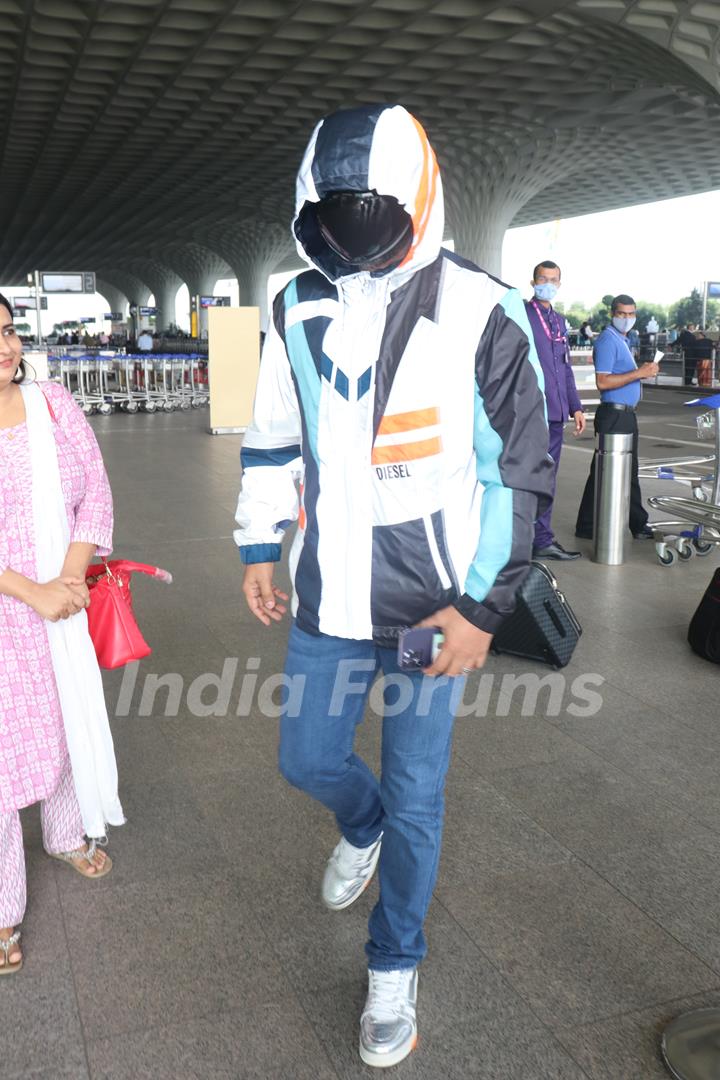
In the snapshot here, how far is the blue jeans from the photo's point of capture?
196 cm

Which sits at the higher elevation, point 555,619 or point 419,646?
point 419,646

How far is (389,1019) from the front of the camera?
78.7 inches

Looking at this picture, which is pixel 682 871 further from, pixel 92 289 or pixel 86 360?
pixel 92 289

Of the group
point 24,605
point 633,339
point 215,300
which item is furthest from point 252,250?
point 24,605

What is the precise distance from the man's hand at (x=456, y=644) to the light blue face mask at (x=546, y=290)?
5.56 m

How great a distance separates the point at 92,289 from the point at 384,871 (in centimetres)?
2269

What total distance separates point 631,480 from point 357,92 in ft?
65.3

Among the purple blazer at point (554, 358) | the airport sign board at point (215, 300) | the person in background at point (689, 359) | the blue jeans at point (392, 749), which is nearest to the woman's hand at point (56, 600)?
the blue jeans at point (392, 749)

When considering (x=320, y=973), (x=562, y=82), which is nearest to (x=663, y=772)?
(x=320, y=973)

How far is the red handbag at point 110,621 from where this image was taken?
2658 mm

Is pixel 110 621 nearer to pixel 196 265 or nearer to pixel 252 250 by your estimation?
pixel 252 250

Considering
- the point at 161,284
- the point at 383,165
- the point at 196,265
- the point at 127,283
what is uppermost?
the point at 196,265

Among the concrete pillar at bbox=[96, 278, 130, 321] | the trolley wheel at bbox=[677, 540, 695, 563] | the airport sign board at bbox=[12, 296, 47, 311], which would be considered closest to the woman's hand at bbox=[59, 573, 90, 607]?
the trolley wheel at bbox=[677, 540, 695, 563]

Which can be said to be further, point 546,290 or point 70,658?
point 546,290
